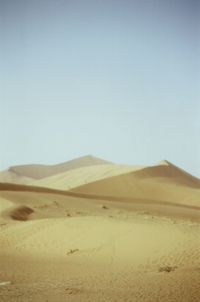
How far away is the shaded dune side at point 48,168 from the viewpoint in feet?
242

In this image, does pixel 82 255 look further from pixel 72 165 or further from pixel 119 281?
pixel 72 165

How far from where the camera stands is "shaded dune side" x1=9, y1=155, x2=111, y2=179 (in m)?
73.6

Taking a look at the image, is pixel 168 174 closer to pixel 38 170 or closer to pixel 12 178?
pixel 12 178

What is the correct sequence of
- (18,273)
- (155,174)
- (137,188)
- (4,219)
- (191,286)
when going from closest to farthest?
(191,286) → (18,273) → (4,219) → (137,188) → (155,174)

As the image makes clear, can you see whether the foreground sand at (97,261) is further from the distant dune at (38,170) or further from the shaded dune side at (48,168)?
the shaded dune side at (48,168)

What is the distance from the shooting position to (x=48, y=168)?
78250mm

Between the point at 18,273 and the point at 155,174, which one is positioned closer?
the point at 18,273

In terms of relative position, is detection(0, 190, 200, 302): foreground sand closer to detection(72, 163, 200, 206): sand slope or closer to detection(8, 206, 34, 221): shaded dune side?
detection(8, 206, 34, 221): shaded dune side

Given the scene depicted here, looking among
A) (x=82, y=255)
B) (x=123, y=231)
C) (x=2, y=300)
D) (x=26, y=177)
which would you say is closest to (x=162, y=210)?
(x=123, y=231)

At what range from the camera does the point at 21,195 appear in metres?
26.2

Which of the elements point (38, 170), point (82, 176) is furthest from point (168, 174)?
point (38, 170)

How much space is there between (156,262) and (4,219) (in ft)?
29.4

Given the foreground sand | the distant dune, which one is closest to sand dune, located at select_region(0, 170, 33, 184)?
the distant dune

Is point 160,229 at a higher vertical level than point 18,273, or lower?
higher
